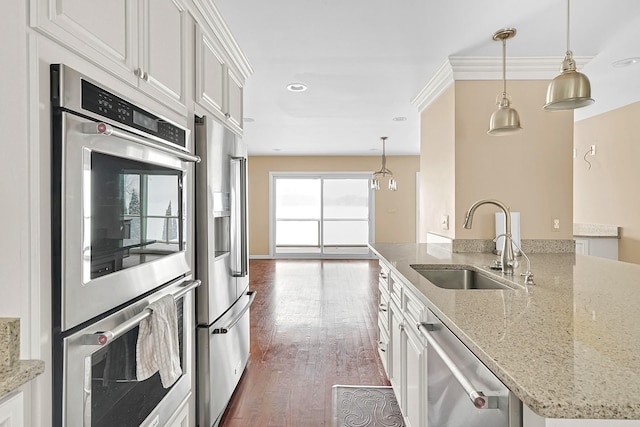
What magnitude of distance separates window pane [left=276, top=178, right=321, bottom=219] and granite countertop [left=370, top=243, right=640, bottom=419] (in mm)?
6974

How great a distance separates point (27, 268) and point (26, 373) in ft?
0.77

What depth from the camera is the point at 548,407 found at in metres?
0.69

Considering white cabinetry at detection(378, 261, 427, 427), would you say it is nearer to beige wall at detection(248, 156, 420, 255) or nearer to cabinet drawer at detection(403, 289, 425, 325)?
cabinet drawer at detection(403, 289, 425, 325)

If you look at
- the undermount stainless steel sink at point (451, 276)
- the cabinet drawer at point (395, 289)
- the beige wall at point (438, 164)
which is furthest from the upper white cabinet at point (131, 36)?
the beige wall at point (438, 164)

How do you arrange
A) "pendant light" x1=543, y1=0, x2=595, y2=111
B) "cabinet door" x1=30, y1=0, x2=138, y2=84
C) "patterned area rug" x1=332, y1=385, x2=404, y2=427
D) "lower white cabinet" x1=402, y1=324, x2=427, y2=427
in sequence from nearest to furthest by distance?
"cabinet door" x1=30, y1=0, x2=138, y2=84 → "lower white cabinet" x1=402, y1=324, x2=427, y2=427 → "pendant light" x1=543, y1=0, x2=595, y2=111 → "patterned area rug" x1=332, y1=385, x2=404, y2=427

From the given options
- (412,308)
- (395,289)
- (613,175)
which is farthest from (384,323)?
(613,175)

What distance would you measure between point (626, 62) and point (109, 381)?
4.06 m

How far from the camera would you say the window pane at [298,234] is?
8945 millimetres

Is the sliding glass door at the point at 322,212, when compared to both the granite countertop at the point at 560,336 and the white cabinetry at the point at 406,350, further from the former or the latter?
the granite countertop at the point at 560,336

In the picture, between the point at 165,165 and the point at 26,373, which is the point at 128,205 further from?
the point at 26,373

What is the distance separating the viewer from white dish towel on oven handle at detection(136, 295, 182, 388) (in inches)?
51.5

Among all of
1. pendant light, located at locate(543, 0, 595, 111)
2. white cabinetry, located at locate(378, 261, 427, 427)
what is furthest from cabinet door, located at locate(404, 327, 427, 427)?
pendant light, located at locate(543, 0, 595, 111)

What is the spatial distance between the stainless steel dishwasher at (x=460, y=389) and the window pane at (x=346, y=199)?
24.4ft

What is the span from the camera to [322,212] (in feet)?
29.2
